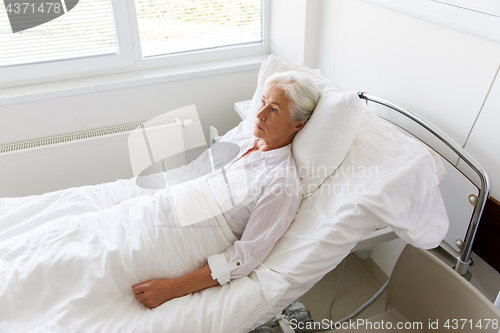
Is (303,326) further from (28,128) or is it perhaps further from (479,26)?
(28,128)

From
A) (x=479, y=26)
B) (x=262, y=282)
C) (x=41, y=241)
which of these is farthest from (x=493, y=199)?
(x=41, y=241)

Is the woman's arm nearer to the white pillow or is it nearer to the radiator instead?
the white pillow

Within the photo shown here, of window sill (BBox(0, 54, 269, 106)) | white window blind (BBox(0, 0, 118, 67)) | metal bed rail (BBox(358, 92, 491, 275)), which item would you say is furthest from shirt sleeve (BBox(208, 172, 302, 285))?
white window blind (BBox(0, 0, 118, 67))

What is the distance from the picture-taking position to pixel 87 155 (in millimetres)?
2232

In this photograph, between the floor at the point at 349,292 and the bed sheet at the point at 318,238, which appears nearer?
the bed sheet at the point at 318,238

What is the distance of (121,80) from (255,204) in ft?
4.20

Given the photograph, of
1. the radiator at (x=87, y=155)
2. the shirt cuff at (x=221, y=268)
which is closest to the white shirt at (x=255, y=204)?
the shirt cuff at (x=221, y=268)

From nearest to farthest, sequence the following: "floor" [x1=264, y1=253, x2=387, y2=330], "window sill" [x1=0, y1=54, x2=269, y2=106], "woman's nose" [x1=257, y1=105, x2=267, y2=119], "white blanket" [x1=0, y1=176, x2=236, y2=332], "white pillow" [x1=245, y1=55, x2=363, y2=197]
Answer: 1. "white blanket" [x1=0, y1=176, x2=236, y2=332]
2. "white pillow" [x1=245, y1=55, x2=363, y2=197]
3. "woman's nose" [x1=257, y1=105, x2=267, y2=119]
4. "floor" [x1=264, y1=253, x2=387, y2=330]
5. "window sill" [x1=0, y1=54, x2=269, y2=106]

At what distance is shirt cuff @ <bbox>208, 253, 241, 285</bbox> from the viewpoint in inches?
52.3

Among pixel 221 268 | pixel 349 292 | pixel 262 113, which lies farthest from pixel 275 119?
pixel 349 292

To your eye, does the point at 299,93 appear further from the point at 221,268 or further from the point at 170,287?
the point at 170,287

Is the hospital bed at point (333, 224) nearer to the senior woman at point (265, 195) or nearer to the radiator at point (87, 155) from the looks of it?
the senior woman at point (265, 195)

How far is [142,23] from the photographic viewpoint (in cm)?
230

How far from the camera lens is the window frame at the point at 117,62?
215cm
